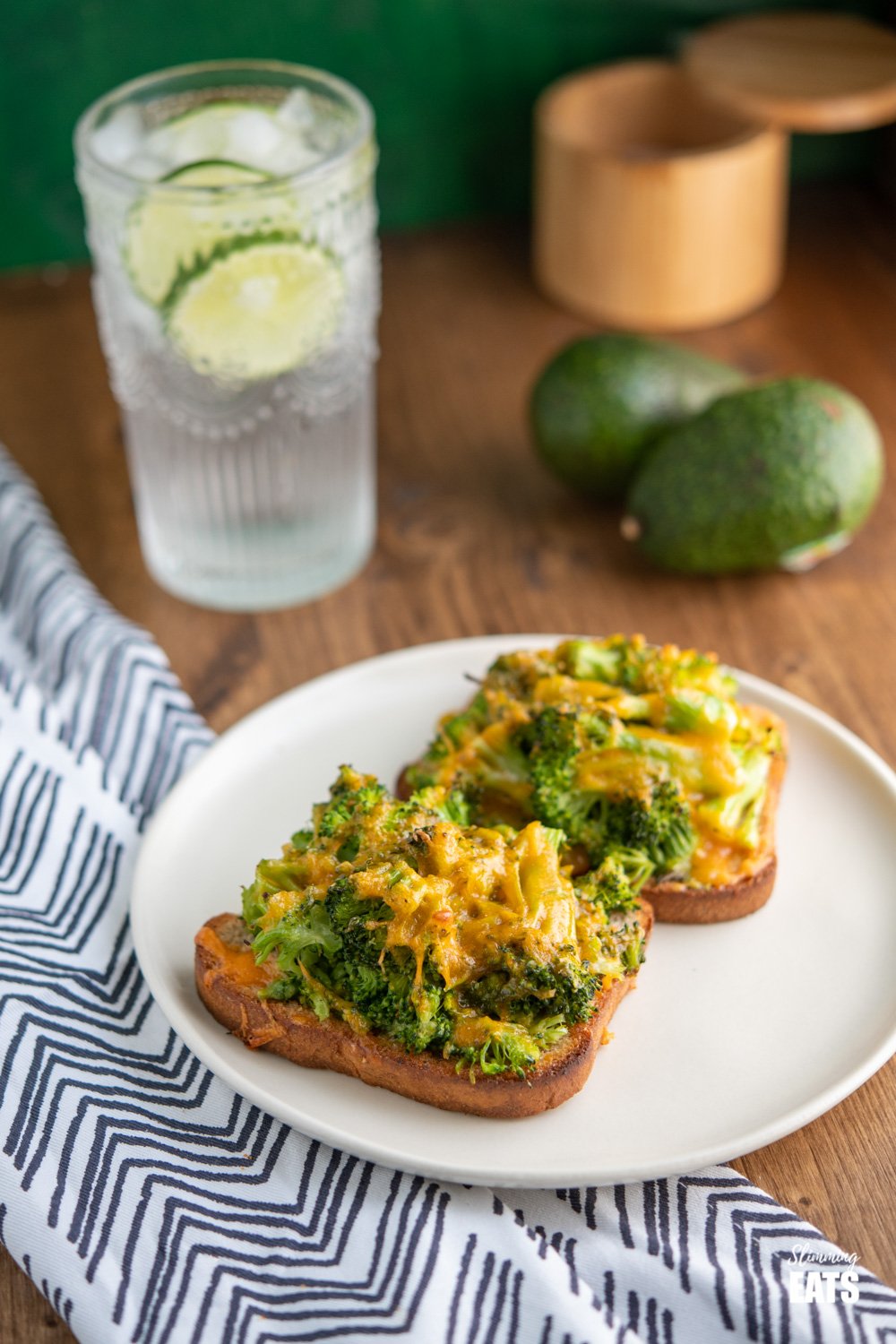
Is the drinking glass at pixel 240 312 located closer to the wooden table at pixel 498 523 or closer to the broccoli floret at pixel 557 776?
the wooden table at pixel 498 523

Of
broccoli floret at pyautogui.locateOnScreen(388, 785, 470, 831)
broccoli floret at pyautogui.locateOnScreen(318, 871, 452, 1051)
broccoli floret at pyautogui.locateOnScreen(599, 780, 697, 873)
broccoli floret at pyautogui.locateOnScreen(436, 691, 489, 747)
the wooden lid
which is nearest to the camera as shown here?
broccoli floret at pyautogui.locateOnScreen(318, 871, 452, 1051)

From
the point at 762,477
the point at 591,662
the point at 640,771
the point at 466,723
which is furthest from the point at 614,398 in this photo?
the point at 640,771

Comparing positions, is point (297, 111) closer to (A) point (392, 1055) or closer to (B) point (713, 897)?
(B) point (713, 897)

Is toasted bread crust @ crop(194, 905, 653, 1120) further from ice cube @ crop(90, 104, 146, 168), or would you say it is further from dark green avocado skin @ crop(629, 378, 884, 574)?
ice cube @ crop(90, 104, 146, 168)

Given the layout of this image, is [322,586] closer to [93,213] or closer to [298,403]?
[298,403]

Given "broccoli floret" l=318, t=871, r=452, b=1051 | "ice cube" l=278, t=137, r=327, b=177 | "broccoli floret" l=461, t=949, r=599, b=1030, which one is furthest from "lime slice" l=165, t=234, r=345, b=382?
"broccoli floret" l=461, t=949, r=599, b=1030

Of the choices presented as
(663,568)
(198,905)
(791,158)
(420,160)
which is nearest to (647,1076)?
(198,905)
